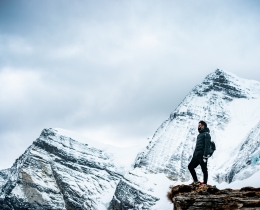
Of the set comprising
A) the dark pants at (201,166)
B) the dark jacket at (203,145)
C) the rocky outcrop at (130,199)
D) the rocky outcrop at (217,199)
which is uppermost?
the rocky outcrop at (130,199)

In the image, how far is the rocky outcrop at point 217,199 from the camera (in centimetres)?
1171

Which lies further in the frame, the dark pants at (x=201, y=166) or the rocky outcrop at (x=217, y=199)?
the dark pants at (x=201, y=166)

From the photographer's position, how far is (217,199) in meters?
12.5

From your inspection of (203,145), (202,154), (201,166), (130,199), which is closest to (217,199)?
(201,166)

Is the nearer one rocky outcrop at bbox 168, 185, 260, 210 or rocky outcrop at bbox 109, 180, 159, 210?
rocky outcrop at bbox 168, 185, 260, 210

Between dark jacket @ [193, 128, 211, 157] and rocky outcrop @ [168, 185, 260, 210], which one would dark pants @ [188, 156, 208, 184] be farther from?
rocky outcrop @ [168, 185, 260, 210]

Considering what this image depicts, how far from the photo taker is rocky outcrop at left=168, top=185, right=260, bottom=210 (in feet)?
38.4

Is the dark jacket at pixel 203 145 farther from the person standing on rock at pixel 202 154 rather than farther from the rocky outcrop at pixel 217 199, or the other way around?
the rocky outcrop at pixel 217 199

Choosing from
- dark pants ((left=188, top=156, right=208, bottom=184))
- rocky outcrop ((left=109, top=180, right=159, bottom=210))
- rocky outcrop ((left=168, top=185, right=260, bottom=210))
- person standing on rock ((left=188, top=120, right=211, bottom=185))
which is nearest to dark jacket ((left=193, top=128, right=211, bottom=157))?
person standing on rock ((left=188, top=120, right=211, bottom=185))

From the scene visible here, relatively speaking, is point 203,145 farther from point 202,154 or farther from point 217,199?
point 217,199

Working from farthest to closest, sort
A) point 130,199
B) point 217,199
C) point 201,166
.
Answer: point 130,199, point 201,166, point 217,199

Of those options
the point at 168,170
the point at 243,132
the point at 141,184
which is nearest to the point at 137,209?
the point at 141,184

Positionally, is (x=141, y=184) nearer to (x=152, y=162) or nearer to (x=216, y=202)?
(x=152, y=162)

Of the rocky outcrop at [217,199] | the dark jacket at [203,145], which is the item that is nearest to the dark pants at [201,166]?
the dark jacket at [203,145]
